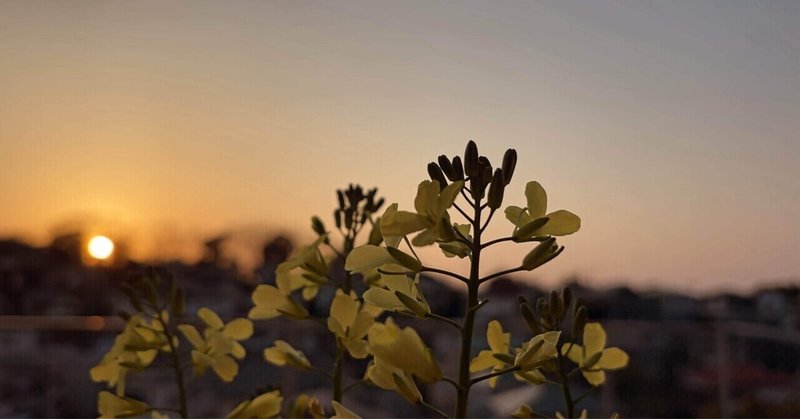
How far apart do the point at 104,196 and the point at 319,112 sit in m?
1.01

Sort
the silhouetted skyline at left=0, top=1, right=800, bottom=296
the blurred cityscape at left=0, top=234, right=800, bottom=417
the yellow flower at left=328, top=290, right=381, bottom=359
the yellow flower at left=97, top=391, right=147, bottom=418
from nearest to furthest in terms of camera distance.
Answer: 1. the yellow flower at left=328, top=290, right=381, bottom=359
2. the yellow flower at left=97, top=391, right=147, bottom=418
3. the silhouetted skyline at left=0, top=1, right=800, bottom=296
4. the blurred cityscape at left=0, top=234, right=800, bottom=417

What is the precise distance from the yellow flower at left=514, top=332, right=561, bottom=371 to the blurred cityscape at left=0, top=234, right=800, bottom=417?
2.29 m

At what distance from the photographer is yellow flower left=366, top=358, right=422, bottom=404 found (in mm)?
364

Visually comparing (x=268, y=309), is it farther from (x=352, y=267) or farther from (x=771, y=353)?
(x=771, y=353)

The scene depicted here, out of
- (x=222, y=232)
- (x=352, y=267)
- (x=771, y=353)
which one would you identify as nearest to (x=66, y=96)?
(x=222, y=232)

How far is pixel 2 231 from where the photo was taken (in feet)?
11.1

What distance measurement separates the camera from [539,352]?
359mm

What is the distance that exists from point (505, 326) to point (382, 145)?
1.33 meters

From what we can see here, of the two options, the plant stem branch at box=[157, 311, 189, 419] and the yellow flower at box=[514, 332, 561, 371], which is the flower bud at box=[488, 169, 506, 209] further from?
the plant stem branch at box=[157, 311, 189, 419]

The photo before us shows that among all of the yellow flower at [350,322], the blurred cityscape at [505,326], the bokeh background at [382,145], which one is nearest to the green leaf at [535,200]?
the yellow flower at [350,322]

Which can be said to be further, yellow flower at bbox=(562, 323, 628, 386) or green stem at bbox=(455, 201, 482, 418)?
yellow flower at bbox=(562, 323, 628, 386)

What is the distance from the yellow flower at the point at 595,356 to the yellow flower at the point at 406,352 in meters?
0.18

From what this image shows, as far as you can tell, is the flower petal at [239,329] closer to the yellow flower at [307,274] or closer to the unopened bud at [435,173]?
the yellow flower at [307,274]

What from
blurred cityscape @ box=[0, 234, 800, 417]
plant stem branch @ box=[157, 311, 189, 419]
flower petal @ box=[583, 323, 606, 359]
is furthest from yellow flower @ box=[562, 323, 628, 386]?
blurred cityscape @ box=[0, 234, 800, 417]
